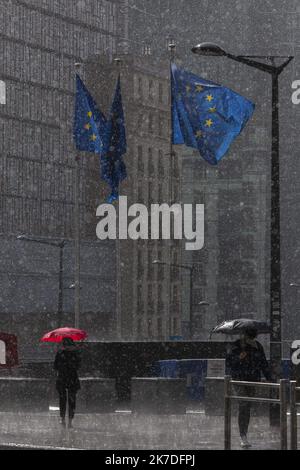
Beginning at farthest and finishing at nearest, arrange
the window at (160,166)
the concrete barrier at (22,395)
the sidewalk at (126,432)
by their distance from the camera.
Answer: the window at (160,166) < the concrete barrier at (22,395) < the sidewalk at (126,432)

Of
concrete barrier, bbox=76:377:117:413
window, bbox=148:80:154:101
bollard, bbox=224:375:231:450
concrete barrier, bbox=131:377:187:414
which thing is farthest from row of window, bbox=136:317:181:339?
bollard, bbox=224:375:231:450

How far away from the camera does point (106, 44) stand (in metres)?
127

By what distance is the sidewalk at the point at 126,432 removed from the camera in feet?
56.3

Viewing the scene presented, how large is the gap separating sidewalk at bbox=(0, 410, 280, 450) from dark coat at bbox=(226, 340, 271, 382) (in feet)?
3.09

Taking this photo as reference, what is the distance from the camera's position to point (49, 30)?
120062 mm

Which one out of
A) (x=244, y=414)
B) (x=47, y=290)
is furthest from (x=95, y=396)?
(x=47, y=290)

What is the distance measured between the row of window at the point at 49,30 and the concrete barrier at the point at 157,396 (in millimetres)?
91484

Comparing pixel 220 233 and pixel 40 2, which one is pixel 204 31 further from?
pixel 40 2

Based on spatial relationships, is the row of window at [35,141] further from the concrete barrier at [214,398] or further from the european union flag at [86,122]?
the concrete barrier at [214,398]

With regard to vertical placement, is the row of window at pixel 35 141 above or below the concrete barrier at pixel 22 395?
above

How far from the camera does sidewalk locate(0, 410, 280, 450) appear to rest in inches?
676

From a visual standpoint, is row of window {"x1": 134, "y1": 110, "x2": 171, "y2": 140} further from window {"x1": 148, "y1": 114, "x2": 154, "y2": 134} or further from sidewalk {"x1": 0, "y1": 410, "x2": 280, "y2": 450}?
sidewalk {"x1": 0, "y1": 410, "x2": 280, "y2": 450}

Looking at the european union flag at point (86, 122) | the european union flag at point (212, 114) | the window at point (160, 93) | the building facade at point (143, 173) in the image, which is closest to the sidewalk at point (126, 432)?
the european union flag at point (212, 114)
